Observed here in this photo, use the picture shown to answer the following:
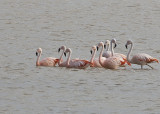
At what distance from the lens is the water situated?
37.5ft

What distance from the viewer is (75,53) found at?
17.4m

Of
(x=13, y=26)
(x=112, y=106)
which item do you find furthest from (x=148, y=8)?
(x=112, y=106)

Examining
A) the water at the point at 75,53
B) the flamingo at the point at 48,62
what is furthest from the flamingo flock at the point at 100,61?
the water at the point at 75,53

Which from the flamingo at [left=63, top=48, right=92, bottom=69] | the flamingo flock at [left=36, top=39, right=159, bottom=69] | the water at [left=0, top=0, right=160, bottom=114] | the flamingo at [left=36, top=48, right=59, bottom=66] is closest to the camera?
the water at [left=0, top=0, right=160, bottom=114]

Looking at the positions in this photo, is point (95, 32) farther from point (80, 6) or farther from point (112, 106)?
point (112, 106)

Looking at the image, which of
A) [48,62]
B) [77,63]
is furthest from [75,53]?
[77,63]

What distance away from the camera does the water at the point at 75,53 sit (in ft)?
37.5

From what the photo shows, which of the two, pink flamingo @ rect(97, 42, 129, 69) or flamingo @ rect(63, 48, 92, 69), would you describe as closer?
flamingo @ rect(63, 48, 92, 69)

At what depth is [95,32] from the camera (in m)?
21.5

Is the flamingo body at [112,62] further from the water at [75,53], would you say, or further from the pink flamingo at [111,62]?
the water at [75,53]

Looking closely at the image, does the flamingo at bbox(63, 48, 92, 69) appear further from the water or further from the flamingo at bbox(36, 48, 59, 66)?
the flamingo at bbox(36, 48, 59, 66)

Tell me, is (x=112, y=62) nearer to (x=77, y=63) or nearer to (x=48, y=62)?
(x=77, y=63)

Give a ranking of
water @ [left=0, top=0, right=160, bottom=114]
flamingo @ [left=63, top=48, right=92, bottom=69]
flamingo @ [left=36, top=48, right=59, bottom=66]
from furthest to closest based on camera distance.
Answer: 1. flamingo @ [left=36, top=48, right=59, bottom=66]
2. flamingo @ [left=63, top=48, right=92, bottom=69]
3. water @ [left=0, top=0, right=160, bottom=114]

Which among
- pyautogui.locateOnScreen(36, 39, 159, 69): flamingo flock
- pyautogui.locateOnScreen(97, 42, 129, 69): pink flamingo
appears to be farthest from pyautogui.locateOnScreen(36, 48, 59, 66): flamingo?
pyautogui.locateOnScreen(97, 42, 129, 69): pink flamingo
